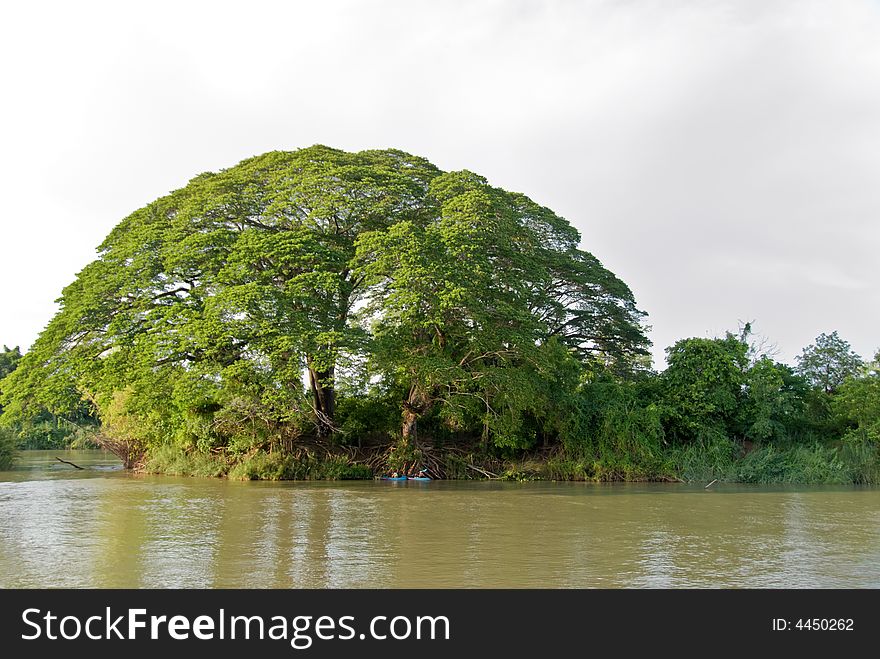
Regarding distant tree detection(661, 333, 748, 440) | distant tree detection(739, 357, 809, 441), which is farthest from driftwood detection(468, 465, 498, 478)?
distant tree detection(739, 357, 809, 441)

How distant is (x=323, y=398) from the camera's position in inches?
926

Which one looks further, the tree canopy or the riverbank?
the riverbank

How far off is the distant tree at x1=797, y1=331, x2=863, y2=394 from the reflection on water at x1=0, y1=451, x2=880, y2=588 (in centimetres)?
1106

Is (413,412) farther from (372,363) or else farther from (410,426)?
(372,363)

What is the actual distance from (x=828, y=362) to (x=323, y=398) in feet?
63.7

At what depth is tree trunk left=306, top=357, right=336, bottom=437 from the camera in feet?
72.7

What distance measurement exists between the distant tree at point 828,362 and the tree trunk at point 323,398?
703 inches

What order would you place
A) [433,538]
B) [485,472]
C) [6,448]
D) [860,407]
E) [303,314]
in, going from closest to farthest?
1. [433,538]
2. [303,314]
3. [485,472]
4. [860,407]
5. [6,448]

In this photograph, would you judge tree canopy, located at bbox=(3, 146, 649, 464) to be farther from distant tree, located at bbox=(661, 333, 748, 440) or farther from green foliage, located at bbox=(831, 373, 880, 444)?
green foliage, located at bbox=(831, 373, 880, 444)

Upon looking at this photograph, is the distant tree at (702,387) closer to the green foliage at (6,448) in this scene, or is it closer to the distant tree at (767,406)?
the distant tree at (767,406)

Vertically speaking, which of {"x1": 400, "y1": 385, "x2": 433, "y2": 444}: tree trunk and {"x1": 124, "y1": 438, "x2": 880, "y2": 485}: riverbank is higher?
{"x1": 400, "y1": 385, "x2": 433, "y2": 444}: tree trunk

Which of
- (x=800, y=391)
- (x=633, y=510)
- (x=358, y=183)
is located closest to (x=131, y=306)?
(x=358, y=183)

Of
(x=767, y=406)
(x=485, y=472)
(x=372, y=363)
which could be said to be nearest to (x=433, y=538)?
(x=372, y=363)

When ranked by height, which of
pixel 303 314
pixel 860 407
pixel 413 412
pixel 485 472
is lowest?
pixel 485 472
